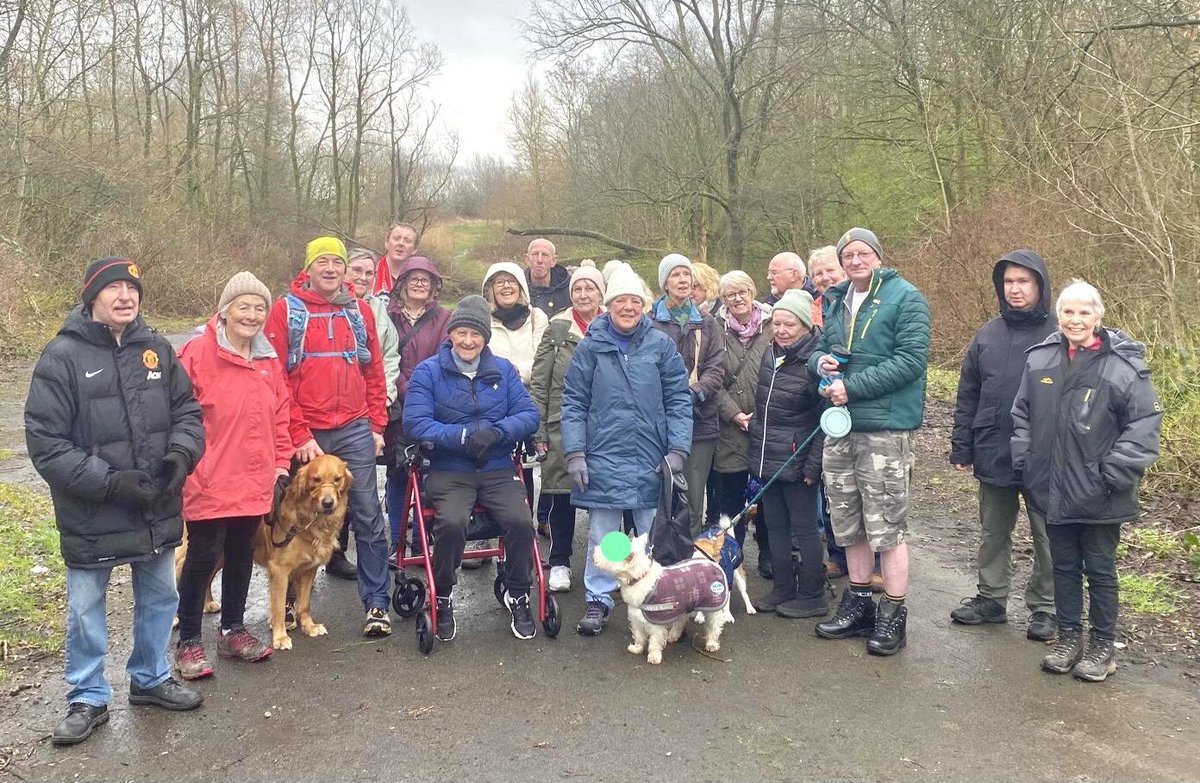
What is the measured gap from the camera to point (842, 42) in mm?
18172

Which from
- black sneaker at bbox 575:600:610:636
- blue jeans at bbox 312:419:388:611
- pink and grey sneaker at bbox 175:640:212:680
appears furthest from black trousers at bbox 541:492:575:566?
pink and grey sneaker at bbox 175:640:212:680

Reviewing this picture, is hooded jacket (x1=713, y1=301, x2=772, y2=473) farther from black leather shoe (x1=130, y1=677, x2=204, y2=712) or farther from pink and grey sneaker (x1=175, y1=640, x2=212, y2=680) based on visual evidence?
black leather shoe (x1=130, y1=677, x2=204, y2=712)

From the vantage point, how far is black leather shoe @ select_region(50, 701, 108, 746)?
3.62m

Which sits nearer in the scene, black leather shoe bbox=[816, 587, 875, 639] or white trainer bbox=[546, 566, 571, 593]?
black leather shoe bbox=[816, 587, 875, 639]

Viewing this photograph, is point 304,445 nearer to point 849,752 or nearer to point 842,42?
point 849,752

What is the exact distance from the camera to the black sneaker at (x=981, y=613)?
495 cm

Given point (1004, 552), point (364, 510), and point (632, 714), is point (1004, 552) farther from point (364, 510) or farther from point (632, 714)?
point (364, 510)

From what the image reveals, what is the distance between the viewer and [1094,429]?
4.16 meters

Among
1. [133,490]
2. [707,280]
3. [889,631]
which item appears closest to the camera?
[133,490]

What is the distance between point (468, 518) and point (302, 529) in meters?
0.93

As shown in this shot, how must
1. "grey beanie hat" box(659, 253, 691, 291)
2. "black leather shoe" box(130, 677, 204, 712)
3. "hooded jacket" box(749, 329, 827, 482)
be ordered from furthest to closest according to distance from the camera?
"grey beanie hat" box(659, 253, 691, 291), "hooded jacket" box(749, 329, 827, 482), "black leather shoe" box(130, 677, 204, 712)

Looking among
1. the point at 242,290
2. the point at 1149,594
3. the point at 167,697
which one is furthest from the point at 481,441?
the point at 1149,594

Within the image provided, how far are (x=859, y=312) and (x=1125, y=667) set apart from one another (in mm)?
2252

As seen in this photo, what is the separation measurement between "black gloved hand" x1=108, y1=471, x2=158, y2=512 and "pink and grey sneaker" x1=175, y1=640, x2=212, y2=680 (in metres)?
0.98
